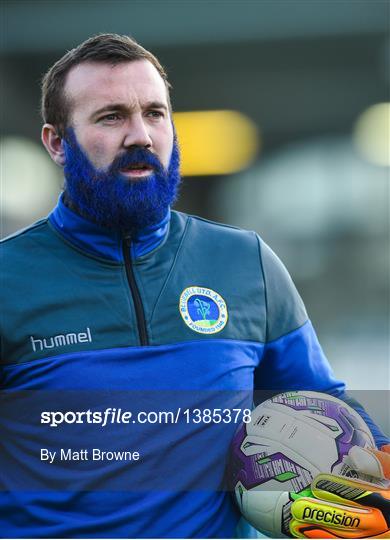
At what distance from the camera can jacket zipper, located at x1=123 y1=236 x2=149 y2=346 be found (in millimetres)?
1633

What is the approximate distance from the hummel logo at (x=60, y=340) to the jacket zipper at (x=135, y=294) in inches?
4.1

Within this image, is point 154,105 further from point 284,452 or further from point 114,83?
point 284,452

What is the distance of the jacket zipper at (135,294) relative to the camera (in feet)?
5.36

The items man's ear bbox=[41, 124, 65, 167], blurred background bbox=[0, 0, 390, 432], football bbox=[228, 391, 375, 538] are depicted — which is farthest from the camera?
blurred background bbox=[0, 0, 390, 432]

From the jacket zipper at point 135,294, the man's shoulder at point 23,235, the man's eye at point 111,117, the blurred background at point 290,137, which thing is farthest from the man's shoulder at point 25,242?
the blurred background at point 290,137

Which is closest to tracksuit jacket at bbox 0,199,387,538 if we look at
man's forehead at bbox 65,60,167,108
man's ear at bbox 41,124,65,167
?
man's ear at bbox 41,124,65,167

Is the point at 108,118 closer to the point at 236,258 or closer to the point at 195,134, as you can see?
the point at 236,258

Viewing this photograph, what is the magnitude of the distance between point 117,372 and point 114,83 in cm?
59

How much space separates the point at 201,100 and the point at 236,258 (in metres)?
3.71

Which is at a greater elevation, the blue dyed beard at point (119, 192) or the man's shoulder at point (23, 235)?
the blue dyed beard at point (119, 192)

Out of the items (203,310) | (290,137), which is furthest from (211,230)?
(290,137)
